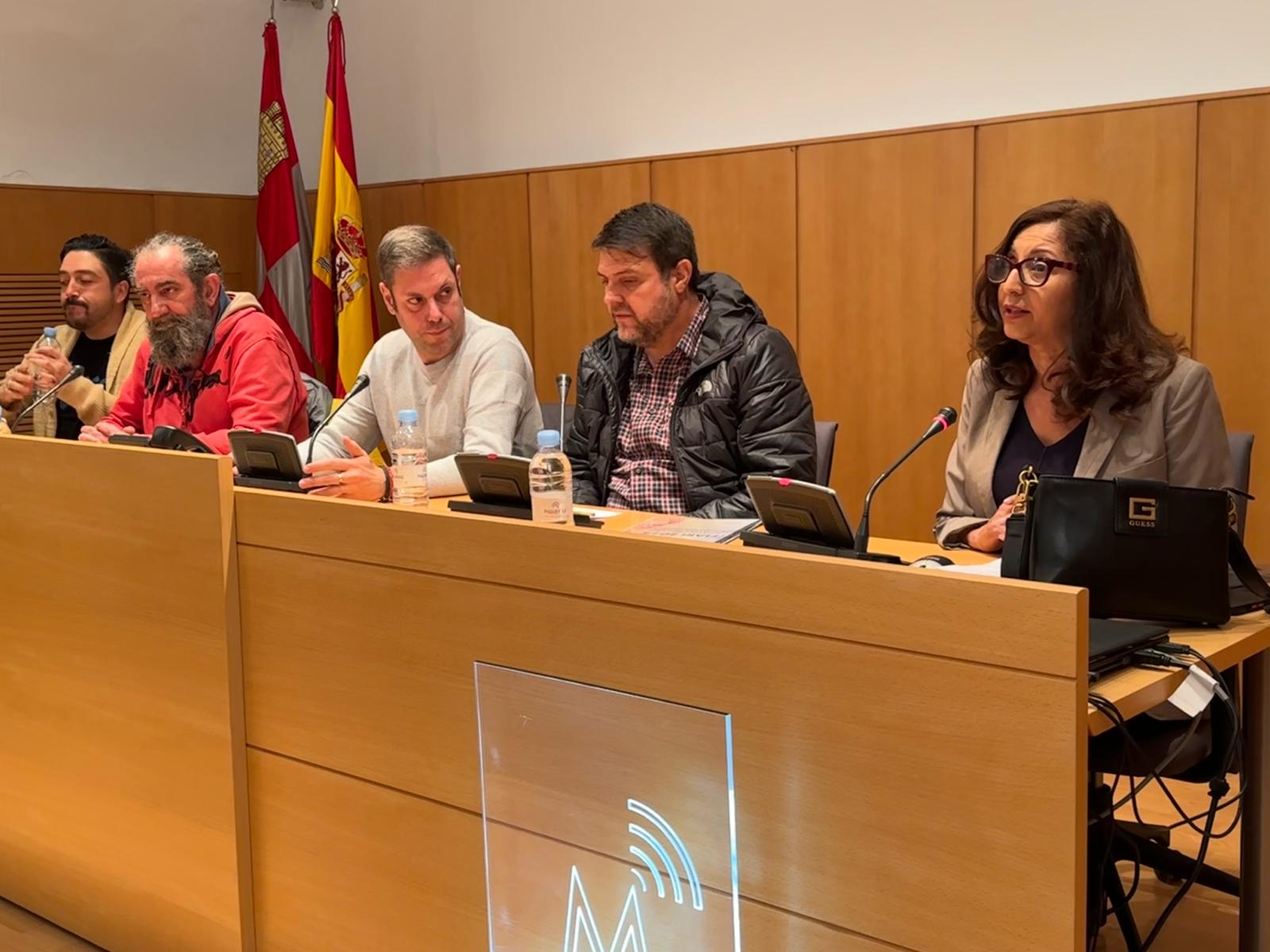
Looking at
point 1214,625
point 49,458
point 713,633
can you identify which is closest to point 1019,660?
point 713,633

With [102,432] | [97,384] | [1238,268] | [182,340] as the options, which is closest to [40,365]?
[97,384]

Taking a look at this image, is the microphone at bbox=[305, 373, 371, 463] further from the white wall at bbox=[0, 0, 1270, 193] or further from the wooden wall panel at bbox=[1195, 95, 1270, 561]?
the wooden wall panel at bbox=[1195, 95, 1270, 561]

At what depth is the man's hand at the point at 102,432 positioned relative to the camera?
3.52 meters

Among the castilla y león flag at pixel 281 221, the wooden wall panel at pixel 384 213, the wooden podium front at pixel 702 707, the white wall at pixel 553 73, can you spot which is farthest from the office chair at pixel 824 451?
the castilla y león flag at pixel 281 221

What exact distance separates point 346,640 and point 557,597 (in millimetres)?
503

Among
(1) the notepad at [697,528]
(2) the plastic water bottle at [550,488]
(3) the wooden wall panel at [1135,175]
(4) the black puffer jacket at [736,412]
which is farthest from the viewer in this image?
(3) the wooden wall panel at [1135,175]

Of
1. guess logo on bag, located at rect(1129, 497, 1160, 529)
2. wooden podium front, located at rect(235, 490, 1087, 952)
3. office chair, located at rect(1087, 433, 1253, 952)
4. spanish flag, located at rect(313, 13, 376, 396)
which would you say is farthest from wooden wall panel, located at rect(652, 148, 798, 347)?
guess logo on bag, located at rect(1129, 497, 1160, 529)

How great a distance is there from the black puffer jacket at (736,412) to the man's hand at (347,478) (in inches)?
29.6

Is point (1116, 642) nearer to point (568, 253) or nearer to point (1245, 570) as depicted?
point (1245, 570)

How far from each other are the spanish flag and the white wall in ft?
1.34

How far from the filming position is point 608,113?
5371 millimetres

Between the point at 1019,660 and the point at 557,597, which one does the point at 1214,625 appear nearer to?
the point at 1019,660

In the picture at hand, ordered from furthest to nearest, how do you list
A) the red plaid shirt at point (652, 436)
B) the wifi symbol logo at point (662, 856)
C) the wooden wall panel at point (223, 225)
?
the wooden wall panel at point (223, 225) → the red plaid shirt at point (652, 436) → the wifi symbol logo at point (662, 856)

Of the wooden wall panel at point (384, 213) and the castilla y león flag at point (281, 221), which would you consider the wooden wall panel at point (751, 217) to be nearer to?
the wooden wall panel at point (384, 213)
